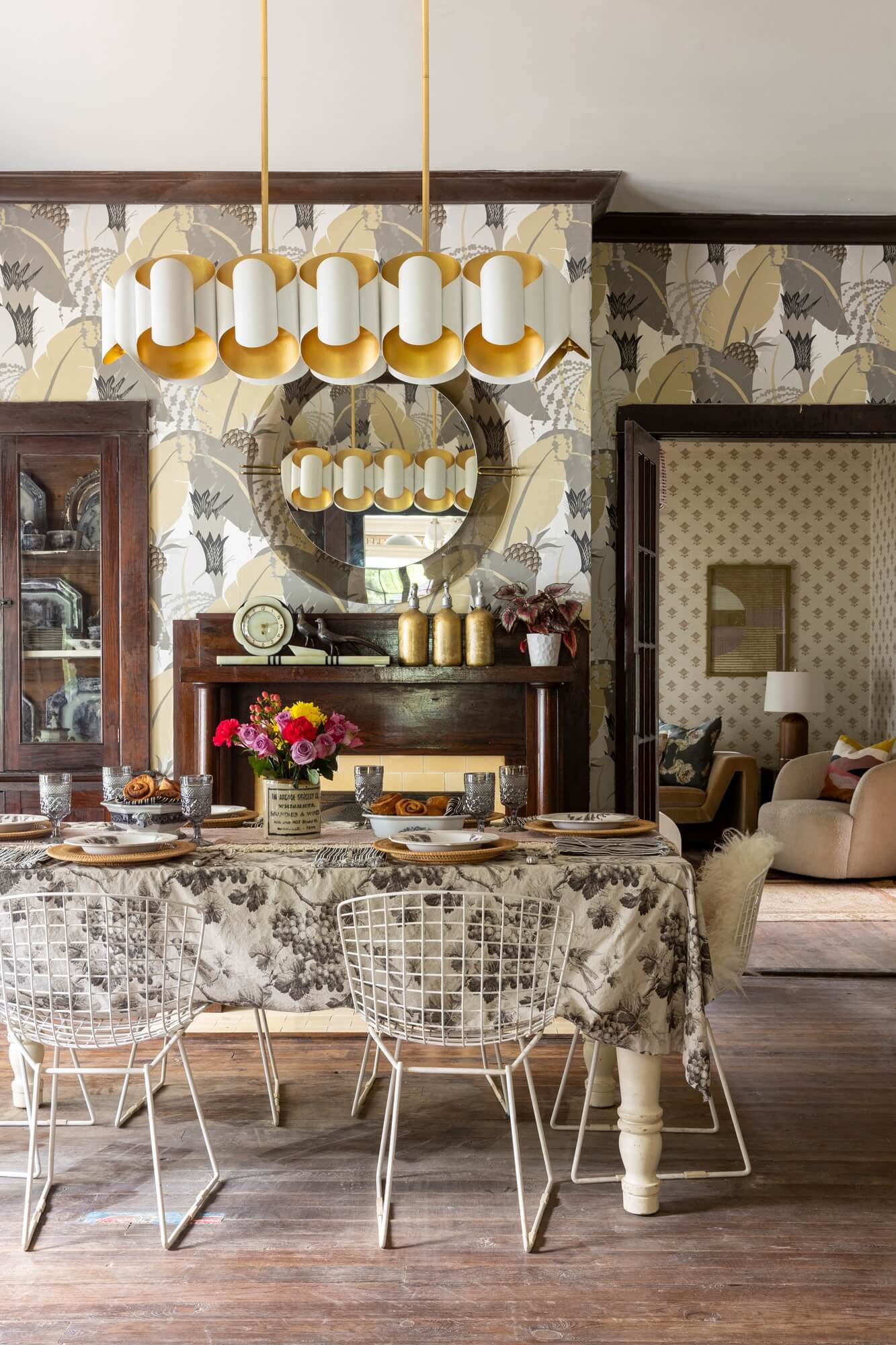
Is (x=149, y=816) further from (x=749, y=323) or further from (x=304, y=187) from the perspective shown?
(x=749, y=323)

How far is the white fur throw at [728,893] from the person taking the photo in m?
2.85

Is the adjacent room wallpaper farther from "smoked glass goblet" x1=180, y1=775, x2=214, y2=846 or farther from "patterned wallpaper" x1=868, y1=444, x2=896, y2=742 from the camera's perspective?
"patterned wallpaper" x1=868, y1=444, x2=896, y2=742

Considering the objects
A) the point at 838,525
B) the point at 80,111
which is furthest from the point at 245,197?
the point at 838,525

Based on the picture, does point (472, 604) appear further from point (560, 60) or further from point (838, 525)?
point (838, 525)

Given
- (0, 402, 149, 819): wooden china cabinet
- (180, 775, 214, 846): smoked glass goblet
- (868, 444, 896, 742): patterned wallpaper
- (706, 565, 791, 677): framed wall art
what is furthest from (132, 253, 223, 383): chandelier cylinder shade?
(868, 444, 896, 742): patterned wallpaper

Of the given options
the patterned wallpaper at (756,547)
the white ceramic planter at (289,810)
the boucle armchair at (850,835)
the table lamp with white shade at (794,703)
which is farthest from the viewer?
the patterned wallpaper at (756,547)

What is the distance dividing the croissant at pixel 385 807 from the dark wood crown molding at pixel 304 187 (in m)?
2.66

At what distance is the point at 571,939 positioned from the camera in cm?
259

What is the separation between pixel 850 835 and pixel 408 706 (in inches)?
129

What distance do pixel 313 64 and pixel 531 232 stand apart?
115 centimetres

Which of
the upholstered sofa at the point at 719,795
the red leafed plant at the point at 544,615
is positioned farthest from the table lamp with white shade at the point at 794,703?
the red leafed plant at the point at 544,615

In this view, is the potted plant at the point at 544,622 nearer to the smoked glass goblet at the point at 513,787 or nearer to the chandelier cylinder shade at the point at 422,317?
the smoked glass goblet at the point at 513,787

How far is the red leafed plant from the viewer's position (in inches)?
171

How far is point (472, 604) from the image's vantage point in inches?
177
